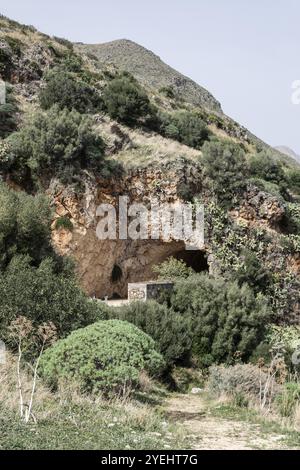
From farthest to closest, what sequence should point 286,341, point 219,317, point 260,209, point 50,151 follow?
point 260,209
point 50,151
point 286,341
point 219,317

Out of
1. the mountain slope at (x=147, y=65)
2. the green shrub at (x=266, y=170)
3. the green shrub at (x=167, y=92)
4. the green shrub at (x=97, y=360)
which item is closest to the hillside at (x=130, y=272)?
the green shrub at (x=97, y=360)

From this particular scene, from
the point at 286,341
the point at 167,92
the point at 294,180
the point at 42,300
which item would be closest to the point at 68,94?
the point at 286,341

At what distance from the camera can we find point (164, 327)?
52.7ft

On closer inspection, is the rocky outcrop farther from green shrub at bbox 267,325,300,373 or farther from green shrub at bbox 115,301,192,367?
green shrub at bbox 115,301,192,367

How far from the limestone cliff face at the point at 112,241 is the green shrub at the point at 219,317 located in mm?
5657

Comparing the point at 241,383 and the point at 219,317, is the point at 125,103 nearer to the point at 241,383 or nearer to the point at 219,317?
the point at 219,317

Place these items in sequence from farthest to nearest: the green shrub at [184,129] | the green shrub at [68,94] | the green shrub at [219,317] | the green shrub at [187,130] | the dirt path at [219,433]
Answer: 1. the green shrub at [187,130]
2. the green shrub at [184,129]
3. the green shrub at [68,94]
4. the green shrub at [219,317]
5. the dirt path at [219,433]

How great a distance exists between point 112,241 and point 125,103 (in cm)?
961

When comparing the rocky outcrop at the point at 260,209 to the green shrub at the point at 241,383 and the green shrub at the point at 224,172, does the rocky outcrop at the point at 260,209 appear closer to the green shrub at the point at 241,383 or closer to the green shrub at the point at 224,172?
the green shrub at the point at 224,172

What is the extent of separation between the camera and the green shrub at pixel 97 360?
9.45 metres

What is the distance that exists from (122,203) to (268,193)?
7.71 m

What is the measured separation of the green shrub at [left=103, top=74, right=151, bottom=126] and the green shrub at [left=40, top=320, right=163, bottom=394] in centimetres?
2199

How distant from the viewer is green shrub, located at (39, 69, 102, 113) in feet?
94.4

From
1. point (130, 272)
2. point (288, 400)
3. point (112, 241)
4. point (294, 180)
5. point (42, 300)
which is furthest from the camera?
point (294, 180)
